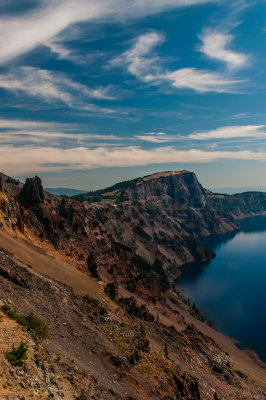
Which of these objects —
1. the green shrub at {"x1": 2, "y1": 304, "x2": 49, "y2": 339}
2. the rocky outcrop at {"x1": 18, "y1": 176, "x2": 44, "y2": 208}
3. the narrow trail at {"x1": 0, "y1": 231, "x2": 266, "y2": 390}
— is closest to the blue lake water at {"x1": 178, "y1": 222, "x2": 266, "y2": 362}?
the narrow trail at {"x1": 0, "y1": 231, "x2": 266, "y2": 390}

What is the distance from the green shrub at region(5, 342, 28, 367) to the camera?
26.0 meters

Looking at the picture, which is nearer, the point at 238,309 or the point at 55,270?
the point at 55,270

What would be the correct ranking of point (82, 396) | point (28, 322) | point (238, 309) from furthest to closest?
point (238, 309)
point (28, 322)
point (82, 396)

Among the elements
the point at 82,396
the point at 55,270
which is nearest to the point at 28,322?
the point at 82,396

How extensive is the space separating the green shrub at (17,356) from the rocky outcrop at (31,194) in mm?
91897

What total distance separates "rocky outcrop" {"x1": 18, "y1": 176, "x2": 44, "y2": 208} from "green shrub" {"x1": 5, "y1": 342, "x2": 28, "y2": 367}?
91.9 metres

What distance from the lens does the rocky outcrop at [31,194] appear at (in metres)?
114

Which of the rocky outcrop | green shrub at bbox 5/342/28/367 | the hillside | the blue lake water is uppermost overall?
the rocky outcrop

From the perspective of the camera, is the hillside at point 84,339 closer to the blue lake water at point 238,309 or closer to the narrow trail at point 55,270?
the narrow trail at point 55,270

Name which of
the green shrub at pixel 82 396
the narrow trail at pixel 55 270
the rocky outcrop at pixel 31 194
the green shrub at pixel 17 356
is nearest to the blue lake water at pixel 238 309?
the narrow trail at pixel 55 270

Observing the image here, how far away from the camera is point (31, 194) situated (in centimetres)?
11538

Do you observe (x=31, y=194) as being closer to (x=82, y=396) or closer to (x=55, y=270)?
(x=55, y=270)

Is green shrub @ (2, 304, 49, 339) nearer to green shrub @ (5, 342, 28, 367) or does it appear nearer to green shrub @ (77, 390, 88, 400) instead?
green shrub @ (5, 342, 28, 367)

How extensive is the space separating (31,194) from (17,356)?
96.3 meters
